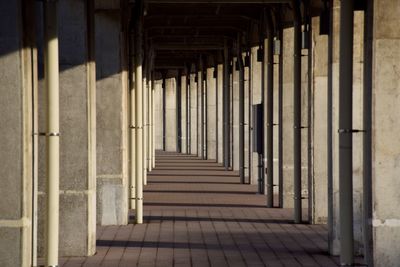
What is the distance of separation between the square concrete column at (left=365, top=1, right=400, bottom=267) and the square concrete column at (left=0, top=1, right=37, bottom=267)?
3.54 metres

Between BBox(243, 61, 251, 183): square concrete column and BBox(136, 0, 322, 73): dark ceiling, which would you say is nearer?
BBox(136, 0, 322, 73): dark ceiling

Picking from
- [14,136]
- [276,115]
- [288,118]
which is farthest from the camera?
[276,115]

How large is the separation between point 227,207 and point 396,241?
13.3 m

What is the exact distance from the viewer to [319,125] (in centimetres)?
2069

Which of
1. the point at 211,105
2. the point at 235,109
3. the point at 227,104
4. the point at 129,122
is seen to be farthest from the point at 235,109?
the point at 129,122

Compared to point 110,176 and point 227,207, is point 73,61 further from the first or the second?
point 227,207

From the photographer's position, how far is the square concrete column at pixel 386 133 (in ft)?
40.4

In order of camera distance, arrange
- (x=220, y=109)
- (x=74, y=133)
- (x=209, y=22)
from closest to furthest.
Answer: (x=74, y=133)
(x=209, y=22)
(x=220, y=109)

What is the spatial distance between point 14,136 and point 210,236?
25.0 feet

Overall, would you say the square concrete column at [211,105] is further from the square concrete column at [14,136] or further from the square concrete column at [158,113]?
the square concrete column at [14,136]

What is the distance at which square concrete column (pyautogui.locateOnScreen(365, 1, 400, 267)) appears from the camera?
40.4 ft

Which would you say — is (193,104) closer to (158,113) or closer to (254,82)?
(158,113)

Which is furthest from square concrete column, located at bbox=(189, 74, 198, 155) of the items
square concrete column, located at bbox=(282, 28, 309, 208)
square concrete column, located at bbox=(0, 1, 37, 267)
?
square concrete column, located at bbox=(0, 1, 37, 267)

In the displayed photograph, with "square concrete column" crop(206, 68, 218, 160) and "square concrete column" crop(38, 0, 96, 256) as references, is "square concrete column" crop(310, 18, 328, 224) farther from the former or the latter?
"square concrete column" crop(206, 68, 218, 160)
